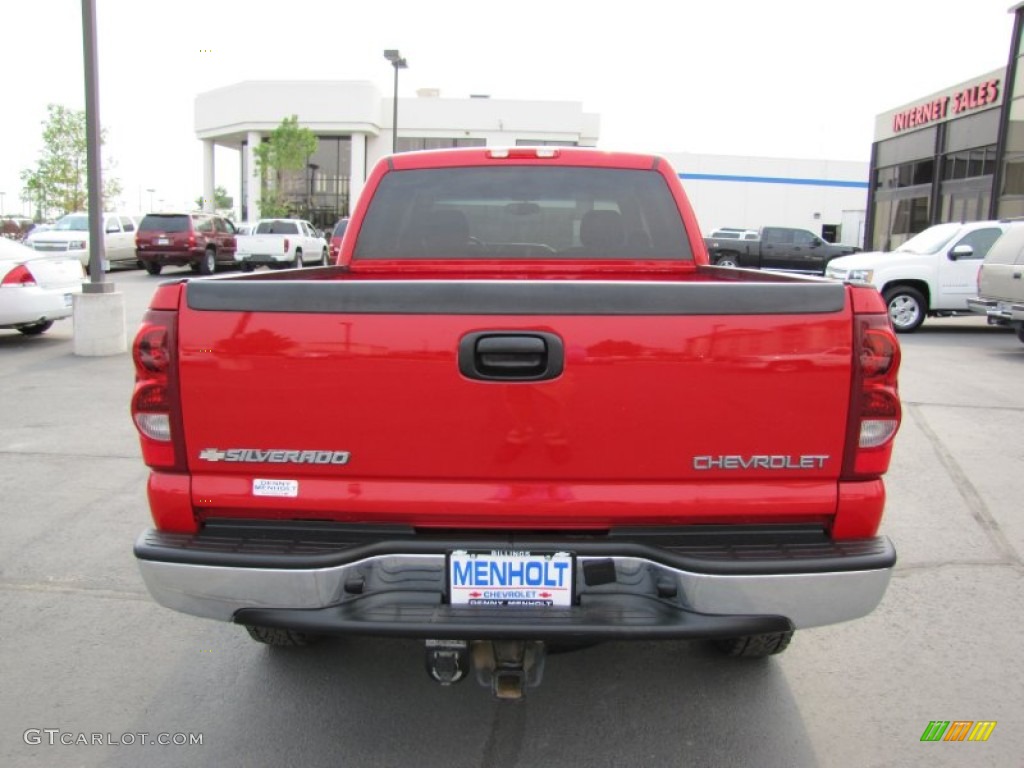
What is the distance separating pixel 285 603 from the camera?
2.43 m

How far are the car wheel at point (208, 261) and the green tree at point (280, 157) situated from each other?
52.5 feet

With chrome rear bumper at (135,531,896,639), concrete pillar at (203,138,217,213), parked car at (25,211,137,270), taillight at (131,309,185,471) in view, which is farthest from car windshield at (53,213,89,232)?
chrome rear bumper at (135,531,896,639)

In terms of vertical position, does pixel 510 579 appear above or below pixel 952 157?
below

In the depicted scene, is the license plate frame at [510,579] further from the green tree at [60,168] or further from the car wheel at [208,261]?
the green tree at [60,168]

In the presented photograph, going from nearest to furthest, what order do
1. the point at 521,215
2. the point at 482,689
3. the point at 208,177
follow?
1. the point at 482,689
2. the point at 521,215
3. the point at 208,177

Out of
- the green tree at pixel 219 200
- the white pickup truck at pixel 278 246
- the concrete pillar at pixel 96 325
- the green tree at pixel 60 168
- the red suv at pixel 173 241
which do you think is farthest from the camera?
the green tree at pixel 219 200

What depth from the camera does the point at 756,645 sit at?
333cm

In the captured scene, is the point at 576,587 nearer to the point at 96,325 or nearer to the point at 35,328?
the point at 96,325

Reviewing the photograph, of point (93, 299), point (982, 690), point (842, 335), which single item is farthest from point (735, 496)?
point (93, 299)

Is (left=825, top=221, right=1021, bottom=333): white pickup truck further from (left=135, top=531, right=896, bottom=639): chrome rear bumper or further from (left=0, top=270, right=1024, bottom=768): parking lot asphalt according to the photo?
(left=135, top=531, right=896, bottom=639): chrome rear bumper

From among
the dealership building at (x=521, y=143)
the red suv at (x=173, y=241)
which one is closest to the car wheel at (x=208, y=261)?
the red suv at (x=173, y=241)

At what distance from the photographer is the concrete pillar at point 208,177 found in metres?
50.4

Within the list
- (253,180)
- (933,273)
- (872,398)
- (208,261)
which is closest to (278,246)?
(208,261)

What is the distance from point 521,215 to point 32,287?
906 centimetres
